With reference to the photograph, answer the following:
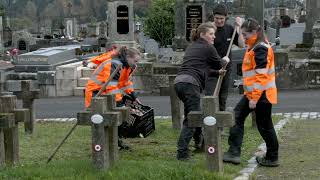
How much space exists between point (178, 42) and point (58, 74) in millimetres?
4353

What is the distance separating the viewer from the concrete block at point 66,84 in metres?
18.9

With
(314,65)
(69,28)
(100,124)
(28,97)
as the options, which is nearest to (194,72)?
(100,124)

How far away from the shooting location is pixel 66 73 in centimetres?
1884

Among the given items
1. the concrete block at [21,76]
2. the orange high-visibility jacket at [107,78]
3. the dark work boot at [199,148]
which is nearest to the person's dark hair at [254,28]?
the dark work boot at [199,148]

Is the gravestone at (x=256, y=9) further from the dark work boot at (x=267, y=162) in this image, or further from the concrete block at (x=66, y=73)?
the dark work boot at (x=267, y=162)

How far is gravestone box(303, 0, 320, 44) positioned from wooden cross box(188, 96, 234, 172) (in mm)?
21071

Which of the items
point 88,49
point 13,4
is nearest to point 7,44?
point 88,49

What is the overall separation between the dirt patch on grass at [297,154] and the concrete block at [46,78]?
9628mm

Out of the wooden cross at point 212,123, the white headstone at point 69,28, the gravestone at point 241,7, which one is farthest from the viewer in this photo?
the white headstone at point 69,28

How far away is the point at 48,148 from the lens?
29.7 ft

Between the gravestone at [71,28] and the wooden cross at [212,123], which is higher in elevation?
the gravestone at [71,28]

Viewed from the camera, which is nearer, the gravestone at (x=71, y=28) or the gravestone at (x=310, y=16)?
the gravestone at (x=310, y=16)

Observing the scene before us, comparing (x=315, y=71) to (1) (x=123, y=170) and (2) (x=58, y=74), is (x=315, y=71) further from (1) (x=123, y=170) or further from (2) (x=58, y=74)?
(1) (x=123, y=170)

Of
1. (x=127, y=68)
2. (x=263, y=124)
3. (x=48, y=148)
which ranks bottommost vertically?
(x=48, y=148)
